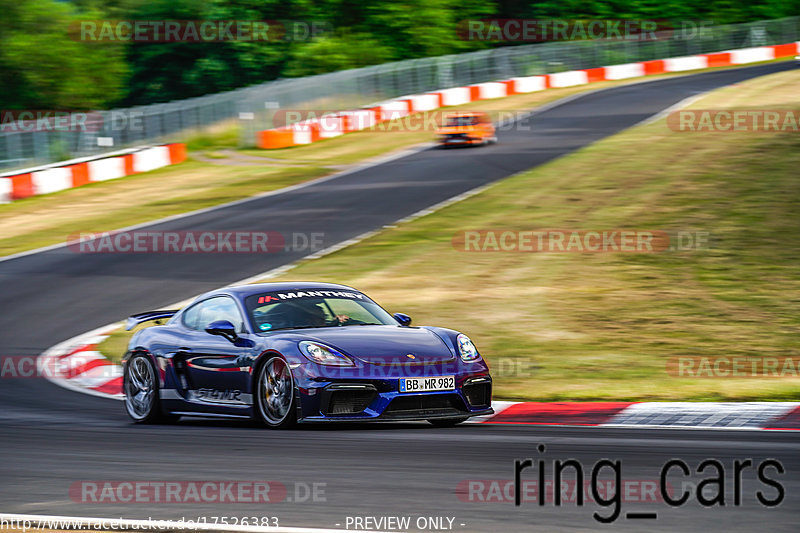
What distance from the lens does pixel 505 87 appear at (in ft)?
161

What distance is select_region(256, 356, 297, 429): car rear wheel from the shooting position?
8.76m

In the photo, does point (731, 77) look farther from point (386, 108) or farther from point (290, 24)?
point (290, 24)

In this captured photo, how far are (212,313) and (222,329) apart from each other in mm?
859

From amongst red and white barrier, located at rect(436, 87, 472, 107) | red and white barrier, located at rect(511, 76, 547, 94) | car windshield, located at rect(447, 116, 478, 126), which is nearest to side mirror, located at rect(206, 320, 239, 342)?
car windshield, located at rect(447, 116, 478, 126)

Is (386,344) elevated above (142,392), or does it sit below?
above

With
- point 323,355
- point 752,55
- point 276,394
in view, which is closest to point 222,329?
point 276,394

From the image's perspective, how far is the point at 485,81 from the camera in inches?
2016

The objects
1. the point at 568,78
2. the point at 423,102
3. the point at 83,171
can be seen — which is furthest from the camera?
the point at 568,78

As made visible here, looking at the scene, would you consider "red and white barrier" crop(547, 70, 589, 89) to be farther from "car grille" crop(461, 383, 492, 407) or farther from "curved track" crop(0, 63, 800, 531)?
"car grille" crop(461, 383, 492, 407)

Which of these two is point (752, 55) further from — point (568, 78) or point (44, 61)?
point (44, 61)

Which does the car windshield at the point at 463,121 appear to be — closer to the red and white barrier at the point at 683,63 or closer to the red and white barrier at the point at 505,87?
the red and white barrier at the point at 505,87

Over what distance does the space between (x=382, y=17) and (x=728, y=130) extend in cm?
4062

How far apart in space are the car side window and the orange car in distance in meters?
23.5

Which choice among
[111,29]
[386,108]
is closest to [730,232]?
[386,108]
